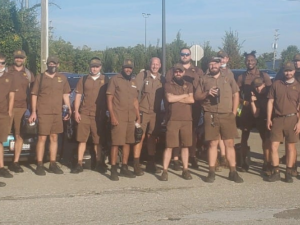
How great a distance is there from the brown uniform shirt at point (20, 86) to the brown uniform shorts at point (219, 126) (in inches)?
119

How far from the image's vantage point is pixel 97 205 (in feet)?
23.1

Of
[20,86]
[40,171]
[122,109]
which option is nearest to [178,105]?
[122,109]

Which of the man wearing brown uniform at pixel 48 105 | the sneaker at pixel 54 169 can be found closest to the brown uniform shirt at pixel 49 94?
the man wearing brown uniform at pixel 48 105

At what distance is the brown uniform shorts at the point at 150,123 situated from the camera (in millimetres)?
9086

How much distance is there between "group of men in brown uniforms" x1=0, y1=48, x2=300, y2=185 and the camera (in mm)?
8453

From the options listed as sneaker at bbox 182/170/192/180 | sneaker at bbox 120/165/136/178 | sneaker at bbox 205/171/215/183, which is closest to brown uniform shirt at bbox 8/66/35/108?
sneaker at bbox 120/165/136/178

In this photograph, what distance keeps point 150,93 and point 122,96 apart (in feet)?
1.92

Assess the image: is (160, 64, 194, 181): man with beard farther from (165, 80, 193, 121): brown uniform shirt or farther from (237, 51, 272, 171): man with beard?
(237, 51, 272, 171): man with beard

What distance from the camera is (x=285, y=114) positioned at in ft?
27.8

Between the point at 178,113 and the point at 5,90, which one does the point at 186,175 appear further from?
the point at 5,90

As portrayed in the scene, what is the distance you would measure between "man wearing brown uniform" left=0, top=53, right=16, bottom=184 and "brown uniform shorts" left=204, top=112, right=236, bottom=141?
3074mm

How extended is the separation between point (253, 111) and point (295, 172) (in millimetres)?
1208

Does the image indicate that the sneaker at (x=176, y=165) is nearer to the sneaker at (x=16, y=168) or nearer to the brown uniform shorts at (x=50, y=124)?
the brown uniform shorts at (x=50, y=124)

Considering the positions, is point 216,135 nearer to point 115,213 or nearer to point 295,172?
point 295,172
